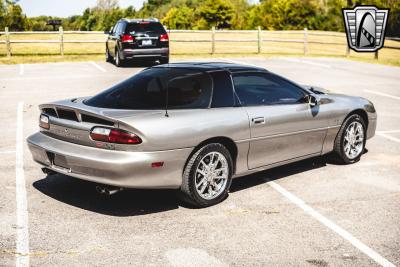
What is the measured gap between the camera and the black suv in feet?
61.5

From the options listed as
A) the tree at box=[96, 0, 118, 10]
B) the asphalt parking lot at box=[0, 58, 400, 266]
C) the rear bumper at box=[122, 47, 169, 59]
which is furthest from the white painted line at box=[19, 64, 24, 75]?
the tree at box=[96, 0, 118, 10]

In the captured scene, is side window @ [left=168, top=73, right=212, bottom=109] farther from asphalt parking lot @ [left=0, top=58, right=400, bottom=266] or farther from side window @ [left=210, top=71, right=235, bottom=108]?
asphalt parking lot @ [left=0, top=58, right=400, bottom=266]

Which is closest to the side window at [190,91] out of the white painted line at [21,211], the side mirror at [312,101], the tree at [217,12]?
the side mirror at [312,101]

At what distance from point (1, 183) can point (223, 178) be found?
260 centimetres

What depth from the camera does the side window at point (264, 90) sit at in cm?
580

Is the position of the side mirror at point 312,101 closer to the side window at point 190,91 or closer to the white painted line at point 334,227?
the white painted line at point 334,227

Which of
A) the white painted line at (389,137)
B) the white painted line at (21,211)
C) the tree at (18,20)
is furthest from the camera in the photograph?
the tree at (18,20)

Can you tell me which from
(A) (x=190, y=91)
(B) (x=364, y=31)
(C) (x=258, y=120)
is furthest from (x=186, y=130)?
(B) (x=364, y=31)

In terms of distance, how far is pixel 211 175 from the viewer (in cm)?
532

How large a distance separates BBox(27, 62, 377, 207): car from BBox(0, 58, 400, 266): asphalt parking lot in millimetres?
354

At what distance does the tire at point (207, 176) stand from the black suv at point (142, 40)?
1396 cm

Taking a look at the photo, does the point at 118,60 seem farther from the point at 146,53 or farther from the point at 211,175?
the point at 211,175

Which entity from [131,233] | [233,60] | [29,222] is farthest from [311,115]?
[233,60]

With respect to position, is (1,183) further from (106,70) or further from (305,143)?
(106,70)
